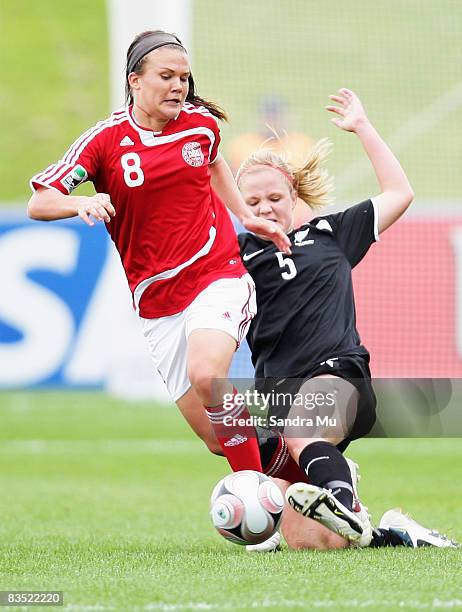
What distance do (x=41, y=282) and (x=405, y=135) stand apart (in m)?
7.69

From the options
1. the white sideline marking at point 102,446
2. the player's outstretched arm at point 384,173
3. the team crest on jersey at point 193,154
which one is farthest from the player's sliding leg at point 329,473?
the white sideline marking at point 102,446

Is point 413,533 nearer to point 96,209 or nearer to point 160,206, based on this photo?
point 160,206

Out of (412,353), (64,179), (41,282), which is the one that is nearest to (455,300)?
(412,353)

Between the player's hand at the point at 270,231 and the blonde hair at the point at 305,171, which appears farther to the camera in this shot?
the blonde hair at the point at 305,171

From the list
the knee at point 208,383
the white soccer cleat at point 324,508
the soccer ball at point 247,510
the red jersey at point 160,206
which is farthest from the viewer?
the red jersey at point 160,206

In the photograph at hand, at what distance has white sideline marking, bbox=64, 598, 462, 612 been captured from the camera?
137 inches

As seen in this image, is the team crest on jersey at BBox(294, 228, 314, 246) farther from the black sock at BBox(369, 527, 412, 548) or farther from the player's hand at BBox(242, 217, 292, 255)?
the black sock at BBox(369, 527, 412, 548)

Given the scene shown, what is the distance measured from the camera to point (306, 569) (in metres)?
4.22

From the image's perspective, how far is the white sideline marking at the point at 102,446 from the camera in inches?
388

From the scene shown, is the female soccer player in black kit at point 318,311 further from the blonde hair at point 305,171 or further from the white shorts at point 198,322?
the white shorts at point 198,322

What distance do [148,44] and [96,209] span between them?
3.58 feet

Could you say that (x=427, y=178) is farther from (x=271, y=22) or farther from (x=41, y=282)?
(x=41, y=282)

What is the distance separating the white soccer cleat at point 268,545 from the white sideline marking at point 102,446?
4.75 meters

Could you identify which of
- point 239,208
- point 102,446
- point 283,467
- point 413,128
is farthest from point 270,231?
point 413,128
